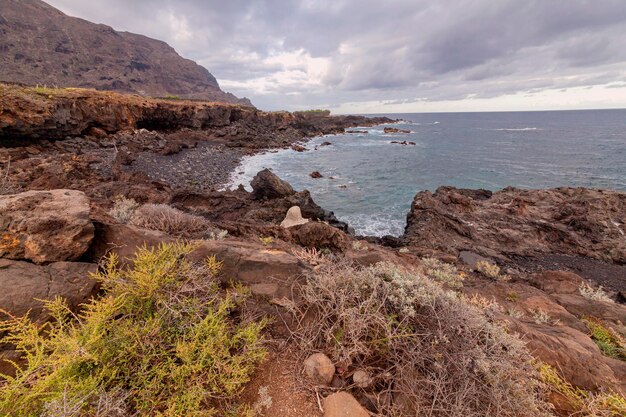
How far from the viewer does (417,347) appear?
2777mm

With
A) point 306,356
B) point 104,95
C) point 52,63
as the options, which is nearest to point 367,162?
point 104,95

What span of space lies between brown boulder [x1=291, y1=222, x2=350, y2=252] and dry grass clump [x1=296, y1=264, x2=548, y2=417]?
13.9 feet

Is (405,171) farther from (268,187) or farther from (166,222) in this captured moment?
(166,222)

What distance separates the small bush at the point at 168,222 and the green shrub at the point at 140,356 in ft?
7.98

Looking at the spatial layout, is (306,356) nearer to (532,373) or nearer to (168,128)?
(532,373)

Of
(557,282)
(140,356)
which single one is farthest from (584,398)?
(557,282)

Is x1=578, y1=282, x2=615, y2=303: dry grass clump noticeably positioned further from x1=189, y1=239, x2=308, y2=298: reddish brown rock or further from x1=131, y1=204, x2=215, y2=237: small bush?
x1=131, y1=204, x2=215, y2=237: small bush


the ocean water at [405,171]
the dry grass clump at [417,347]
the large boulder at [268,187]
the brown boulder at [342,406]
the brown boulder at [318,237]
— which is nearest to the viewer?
the brown boulder at [342,406]

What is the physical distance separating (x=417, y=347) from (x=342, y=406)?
3.19 ft

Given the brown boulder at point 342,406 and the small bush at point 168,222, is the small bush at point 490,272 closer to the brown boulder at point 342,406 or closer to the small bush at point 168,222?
the brown boulder at point 342,406

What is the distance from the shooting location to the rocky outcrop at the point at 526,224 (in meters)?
13.7

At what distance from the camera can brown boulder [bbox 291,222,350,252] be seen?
772cm

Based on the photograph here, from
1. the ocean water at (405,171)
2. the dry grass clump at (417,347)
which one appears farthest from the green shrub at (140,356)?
the ocean water at (405,171)

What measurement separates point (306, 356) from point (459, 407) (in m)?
1.43
